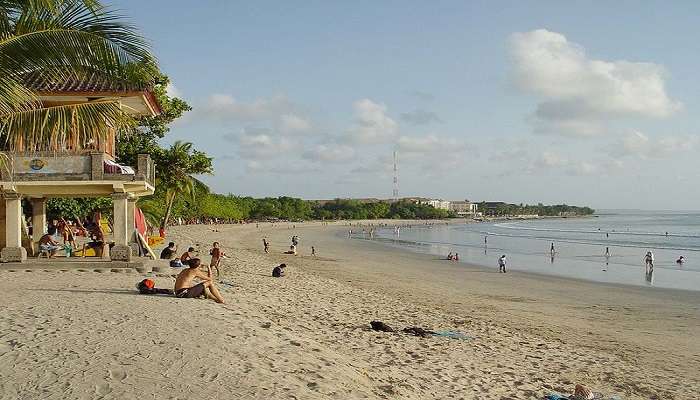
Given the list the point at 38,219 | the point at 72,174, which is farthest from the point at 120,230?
the point at 38,219

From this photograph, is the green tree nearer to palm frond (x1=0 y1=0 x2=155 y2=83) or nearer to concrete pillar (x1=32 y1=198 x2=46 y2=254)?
concrete pillar (x1=32 y1=198 x2=46 y2=254)

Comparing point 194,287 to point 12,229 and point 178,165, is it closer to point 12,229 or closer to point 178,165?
point 12,229

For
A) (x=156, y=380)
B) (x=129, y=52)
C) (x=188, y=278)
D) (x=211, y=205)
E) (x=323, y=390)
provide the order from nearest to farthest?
1. (x=156, y=380)
2. (x=323, y=390)
3. (x=129, y=52)
4. (x=188, y=278)
5. (x=211, y=205)

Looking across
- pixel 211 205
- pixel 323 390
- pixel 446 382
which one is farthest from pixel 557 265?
pixel 211 205

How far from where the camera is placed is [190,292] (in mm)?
10688

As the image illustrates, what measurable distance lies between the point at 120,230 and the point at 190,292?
605cm

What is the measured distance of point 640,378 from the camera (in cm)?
932

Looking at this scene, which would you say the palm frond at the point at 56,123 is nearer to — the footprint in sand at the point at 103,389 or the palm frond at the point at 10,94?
the palm frond at the point at 10,94

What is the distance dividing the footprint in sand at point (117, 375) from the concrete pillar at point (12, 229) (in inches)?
432

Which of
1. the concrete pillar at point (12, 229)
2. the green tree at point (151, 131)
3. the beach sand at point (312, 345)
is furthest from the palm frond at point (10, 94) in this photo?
the green tree at point (151, 131)

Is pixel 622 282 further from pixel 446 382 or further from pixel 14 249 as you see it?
pixel 14 249

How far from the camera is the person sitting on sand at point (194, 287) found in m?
10.7

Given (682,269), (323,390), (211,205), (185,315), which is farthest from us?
(211,205)

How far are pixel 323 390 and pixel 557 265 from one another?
29497 mm
